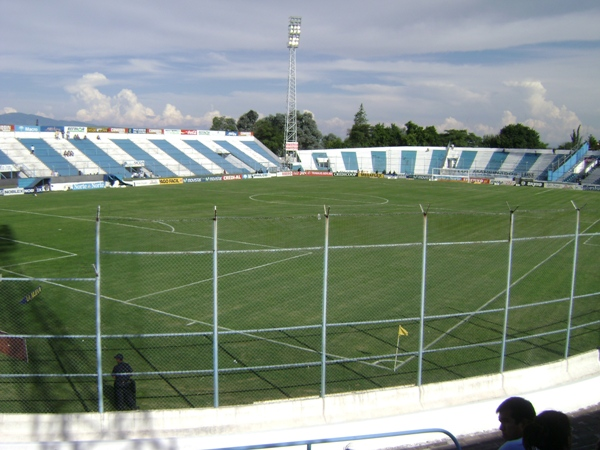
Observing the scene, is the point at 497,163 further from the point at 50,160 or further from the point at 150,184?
the point at 50,160

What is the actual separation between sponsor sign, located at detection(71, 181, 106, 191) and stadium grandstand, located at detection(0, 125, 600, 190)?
0.66m

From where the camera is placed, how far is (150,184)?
6266 cm

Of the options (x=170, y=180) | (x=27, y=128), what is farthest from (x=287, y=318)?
(x=27, y=128)

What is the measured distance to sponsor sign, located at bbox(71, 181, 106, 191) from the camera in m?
55.7

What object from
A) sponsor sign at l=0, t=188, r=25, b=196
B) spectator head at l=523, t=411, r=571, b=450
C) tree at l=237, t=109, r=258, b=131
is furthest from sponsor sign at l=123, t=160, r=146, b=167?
tree at l=237, t=109, r=258, b=131

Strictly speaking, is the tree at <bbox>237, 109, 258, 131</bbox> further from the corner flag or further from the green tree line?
the corner flag

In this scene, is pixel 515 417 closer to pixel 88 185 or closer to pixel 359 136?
pixel 88 185

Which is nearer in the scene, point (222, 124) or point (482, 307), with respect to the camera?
point (482, 307)

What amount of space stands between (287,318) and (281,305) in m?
1.12

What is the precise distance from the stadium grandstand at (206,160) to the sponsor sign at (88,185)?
66 centimetres

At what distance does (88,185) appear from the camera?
5722cm

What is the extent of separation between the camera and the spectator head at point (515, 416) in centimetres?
405

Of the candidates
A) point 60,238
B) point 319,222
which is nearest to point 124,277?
point 60,238

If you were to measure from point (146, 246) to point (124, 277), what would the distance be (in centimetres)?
418
